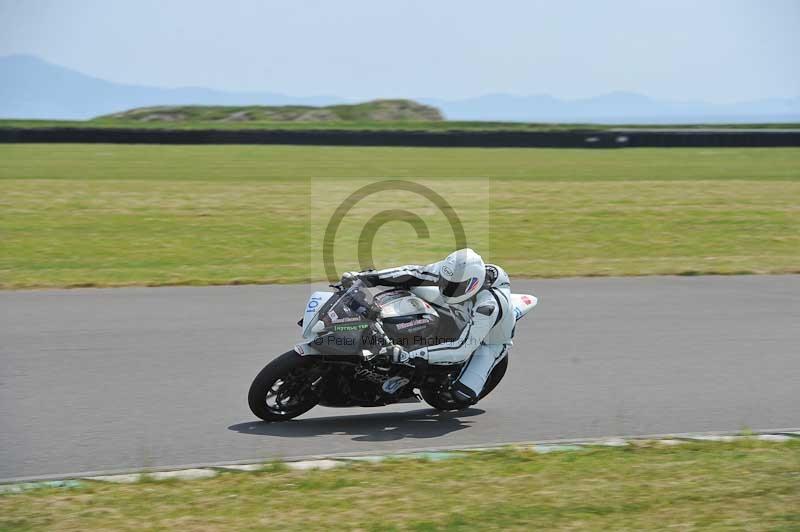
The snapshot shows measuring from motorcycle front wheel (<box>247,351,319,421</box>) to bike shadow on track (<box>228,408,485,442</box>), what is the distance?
0.32 feet

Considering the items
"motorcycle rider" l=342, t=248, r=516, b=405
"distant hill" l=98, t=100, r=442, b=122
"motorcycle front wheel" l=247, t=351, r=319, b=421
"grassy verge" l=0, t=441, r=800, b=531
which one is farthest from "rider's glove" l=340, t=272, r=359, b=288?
"distant hill" l=98, t=100, r=442, b=122

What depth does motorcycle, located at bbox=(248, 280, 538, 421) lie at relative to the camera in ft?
22.6

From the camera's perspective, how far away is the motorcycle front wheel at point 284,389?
685cm

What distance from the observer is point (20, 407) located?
7293 mm

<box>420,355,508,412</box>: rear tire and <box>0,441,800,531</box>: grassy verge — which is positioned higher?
<box>420,355,508,412</box>: rear tire

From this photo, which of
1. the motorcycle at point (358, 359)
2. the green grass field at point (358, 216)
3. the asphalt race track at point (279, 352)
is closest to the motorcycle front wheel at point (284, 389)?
the motorcycle at point (358, 359)

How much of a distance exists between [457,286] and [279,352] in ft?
9.14

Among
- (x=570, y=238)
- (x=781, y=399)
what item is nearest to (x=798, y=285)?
(x=570, y=238)

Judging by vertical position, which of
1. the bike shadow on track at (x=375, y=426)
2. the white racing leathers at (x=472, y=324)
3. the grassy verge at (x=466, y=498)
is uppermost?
the white racing leathers at (x=472, y=324)

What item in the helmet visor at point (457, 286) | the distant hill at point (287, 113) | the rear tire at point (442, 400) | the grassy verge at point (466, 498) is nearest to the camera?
the grassy verge at point (466, 498)

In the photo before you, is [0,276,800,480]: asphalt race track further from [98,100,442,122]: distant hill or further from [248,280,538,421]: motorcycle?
[98,100,442,122]: distant hill

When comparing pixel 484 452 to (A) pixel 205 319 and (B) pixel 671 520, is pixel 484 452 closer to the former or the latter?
(B) pixel 671 520

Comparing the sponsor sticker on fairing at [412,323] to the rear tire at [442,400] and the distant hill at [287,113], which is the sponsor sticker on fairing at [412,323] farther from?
the distant hill at [287,113]

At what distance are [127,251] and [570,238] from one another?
7.69 m
